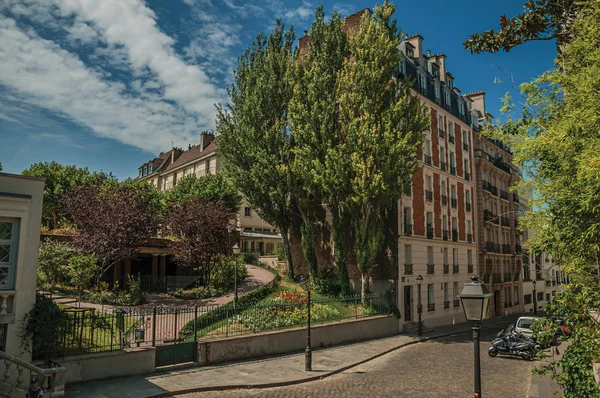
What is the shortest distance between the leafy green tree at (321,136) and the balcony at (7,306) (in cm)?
1565

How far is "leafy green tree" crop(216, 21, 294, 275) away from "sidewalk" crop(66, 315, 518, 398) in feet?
35.1

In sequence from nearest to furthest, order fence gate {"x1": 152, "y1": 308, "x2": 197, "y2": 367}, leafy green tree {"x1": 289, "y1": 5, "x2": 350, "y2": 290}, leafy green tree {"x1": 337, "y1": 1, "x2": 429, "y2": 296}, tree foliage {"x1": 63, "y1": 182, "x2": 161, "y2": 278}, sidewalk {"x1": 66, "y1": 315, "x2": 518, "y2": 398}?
sidewalk {"x1": 66, "y1": 315, "x2": 518, "y2": 398} < fence gate {"x1": 152, "y1": 308, "x2": 197, "y2": 367} < tree foliage {"x1": 63, "y1": 182, "x2": 161, "y2": 278} < leafy green tree {"x1": 337, "y1": 1, "x2": 429, "y2": 296} < leafy green tree {"x1": 289, "y1": 5, "x2": 350, "y2": 290}

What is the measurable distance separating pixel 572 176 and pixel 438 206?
2529 cm

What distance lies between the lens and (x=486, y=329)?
3228 centimetres

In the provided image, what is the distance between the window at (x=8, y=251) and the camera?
12.2 m

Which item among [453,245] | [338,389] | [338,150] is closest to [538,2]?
[338,389]

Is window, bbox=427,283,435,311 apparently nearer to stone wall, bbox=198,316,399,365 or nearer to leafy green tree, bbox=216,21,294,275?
stone wall, bbox=198,316,399,365

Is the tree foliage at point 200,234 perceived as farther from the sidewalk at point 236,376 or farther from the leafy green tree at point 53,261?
the sidewalk at point 236,376

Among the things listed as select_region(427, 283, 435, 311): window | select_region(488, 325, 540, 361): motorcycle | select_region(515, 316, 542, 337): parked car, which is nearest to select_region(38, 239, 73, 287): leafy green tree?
select_region(488, 325, 540, 361): motorcycle

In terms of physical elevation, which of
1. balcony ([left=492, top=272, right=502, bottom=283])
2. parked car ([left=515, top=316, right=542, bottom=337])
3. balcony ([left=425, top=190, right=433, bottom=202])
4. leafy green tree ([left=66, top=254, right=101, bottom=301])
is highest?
balcony ([left=425, top=190, right=433, bottom=202])

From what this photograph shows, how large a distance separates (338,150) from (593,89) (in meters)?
18.4

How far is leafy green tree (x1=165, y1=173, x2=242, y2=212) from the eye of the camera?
39.8m

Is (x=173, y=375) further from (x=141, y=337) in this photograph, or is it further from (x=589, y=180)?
(x=589, y=180)

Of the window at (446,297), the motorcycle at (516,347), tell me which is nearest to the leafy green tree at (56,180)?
the window at (446,297)
